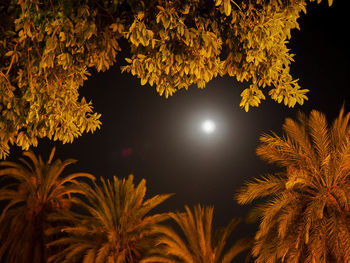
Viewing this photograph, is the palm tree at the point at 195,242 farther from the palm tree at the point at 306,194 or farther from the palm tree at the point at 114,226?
the palm tree at the point at 306,194

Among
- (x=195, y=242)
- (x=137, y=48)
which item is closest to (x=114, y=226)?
(x=195, y=242)

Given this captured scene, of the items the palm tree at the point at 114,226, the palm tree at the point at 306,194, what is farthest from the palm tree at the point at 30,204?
the palm tree at the point at 306,194

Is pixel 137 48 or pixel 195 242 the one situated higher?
pixel 137 48

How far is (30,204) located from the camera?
65.1 ft

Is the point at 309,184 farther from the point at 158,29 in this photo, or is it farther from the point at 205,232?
the point at 158,29

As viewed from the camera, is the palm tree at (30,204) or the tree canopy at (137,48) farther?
the palm tree at (30,204)

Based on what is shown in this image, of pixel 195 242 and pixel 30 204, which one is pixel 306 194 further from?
pixel 30 204

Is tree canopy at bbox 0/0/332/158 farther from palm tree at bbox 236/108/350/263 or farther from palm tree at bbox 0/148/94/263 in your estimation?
palm tree at bbox 0/148/94/263

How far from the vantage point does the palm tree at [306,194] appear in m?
13.1

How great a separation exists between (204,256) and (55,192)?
23.7ft

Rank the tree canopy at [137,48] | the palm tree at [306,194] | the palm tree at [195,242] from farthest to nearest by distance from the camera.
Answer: the palm tree at [195,242], the palm tree at [306,194], the tree canopy at [137,48]

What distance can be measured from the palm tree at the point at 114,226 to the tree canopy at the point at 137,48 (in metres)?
11.4

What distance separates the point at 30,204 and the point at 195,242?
7331 mm

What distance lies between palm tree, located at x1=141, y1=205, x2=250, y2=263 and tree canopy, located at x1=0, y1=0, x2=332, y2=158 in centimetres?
1103
